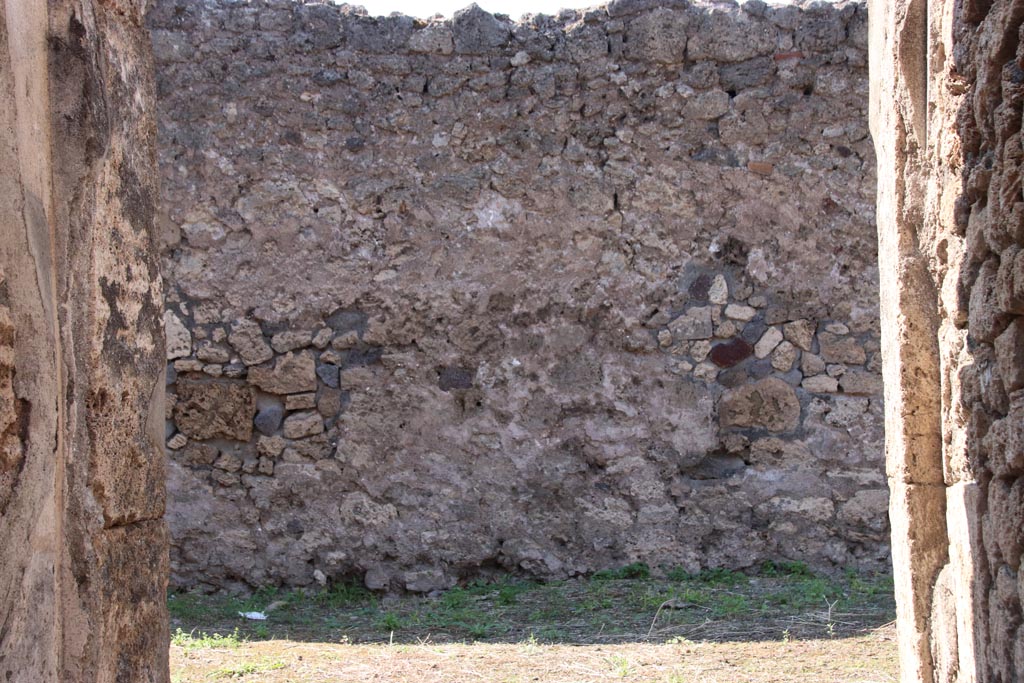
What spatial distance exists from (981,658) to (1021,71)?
1053 millimetres

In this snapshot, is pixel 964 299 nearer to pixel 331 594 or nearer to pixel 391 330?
pixel 391 330

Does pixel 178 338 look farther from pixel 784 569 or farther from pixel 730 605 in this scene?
pixel 784 569

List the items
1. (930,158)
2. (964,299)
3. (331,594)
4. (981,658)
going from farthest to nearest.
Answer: (331,594) < (930,158) < (964,299) < (981,658)

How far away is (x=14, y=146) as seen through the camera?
6.01 ft

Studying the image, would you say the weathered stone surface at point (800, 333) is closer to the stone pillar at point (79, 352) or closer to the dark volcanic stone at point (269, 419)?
the dark volcanic stone at point (269, 419)

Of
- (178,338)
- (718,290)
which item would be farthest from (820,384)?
(178,338)

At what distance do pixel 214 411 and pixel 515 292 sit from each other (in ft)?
4.93

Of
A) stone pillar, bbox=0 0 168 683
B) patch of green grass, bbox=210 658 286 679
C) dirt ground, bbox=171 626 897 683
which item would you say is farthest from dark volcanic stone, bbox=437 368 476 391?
stone pillar, bbox=0 0 168 683

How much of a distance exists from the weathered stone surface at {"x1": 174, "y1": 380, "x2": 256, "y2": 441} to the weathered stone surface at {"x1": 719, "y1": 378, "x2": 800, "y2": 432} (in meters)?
2.21

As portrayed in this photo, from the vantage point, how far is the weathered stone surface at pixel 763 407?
4844 mm

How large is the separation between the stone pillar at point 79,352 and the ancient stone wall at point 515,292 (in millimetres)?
2452

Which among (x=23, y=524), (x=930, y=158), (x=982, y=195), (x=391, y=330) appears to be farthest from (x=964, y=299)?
(x=391, y=330)

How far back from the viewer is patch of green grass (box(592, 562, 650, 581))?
4.81 metres

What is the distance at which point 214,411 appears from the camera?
4.82m
